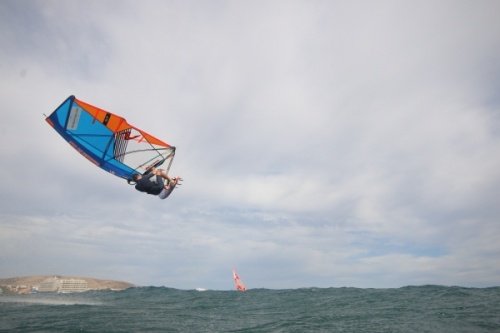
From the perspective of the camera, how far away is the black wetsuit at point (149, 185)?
11.7 meters

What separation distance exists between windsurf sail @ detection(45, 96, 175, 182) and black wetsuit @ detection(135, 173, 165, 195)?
1273 millimetres

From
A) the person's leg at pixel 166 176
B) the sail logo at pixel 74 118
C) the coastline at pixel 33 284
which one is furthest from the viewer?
the coastline at pixel 33 284

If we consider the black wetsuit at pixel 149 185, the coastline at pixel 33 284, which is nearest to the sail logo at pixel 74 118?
the black wetsuit at pixel 149 185

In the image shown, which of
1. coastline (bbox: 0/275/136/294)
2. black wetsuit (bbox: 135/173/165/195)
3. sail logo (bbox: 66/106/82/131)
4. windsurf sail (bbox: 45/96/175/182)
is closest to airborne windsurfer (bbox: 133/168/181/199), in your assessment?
black wetsuit (bbox: 135/173/165/195)

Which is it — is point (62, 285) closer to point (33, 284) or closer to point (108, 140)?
point (33, 284)

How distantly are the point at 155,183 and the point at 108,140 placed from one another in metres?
2.99

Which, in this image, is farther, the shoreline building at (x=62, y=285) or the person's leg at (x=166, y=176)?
the shoreline building at (x=62, y=285)

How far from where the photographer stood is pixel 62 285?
85375mm

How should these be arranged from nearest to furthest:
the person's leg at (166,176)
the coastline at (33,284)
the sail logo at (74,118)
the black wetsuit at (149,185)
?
the sail logo at (74,118)
the black wetsuit at (149,185)
the person's leg at (166,176)
the coastline at (33,284)

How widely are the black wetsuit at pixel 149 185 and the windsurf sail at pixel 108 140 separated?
50.1 inches

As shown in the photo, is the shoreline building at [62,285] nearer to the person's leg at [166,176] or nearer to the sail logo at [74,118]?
the sail logo at [74,118]

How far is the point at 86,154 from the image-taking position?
520 inches

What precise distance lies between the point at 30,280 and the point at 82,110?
110 metres

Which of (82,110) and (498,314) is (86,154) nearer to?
(82,110)
